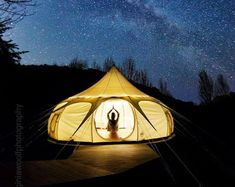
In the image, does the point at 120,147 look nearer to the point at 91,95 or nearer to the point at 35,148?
the point at 91,95

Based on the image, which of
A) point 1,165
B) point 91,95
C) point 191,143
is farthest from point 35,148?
point 191,143

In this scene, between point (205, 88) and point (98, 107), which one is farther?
point (205, 88)

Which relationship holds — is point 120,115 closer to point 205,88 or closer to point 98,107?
point 98,107

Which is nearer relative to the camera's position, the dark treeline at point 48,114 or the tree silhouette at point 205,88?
the dark treeline at point 48,114

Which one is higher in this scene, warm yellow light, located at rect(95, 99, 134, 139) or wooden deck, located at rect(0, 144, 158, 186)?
warm yellow light, located at rect(95, 99, 134, 139)

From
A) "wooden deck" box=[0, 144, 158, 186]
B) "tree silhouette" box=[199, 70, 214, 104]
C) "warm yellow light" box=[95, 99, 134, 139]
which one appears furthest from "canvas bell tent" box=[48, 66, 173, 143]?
"tree silhouette" box=[199, 70, 214, 104]

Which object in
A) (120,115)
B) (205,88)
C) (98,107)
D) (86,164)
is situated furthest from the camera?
(205,88)

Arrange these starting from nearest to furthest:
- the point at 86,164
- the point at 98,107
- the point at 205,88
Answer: the point at 86,164
the point at 98,107
the point at 205,88

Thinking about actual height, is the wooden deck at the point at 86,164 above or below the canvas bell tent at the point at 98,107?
below

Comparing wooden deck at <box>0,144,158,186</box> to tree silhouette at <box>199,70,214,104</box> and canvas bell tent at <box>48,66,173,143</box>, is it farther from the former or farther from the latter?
tree silhouette at <box>199,70,214,104</box>

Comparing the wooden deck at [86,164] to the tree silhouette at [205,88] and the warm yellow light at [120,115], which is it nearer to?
the warm yellow light at [120,115]

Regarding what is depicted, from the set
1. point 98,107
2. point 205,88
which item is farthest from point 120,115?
point 205,88

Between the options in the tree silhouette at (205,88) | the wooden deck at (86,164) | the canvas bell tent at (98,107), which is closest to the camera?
the wooden deck at (86,164)

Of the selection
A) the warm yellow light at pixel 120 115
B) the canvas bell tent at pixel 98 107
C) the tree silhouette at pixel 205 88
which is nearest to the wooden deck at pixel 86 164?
Answer: the canvas bell tent at pixel 98 107
